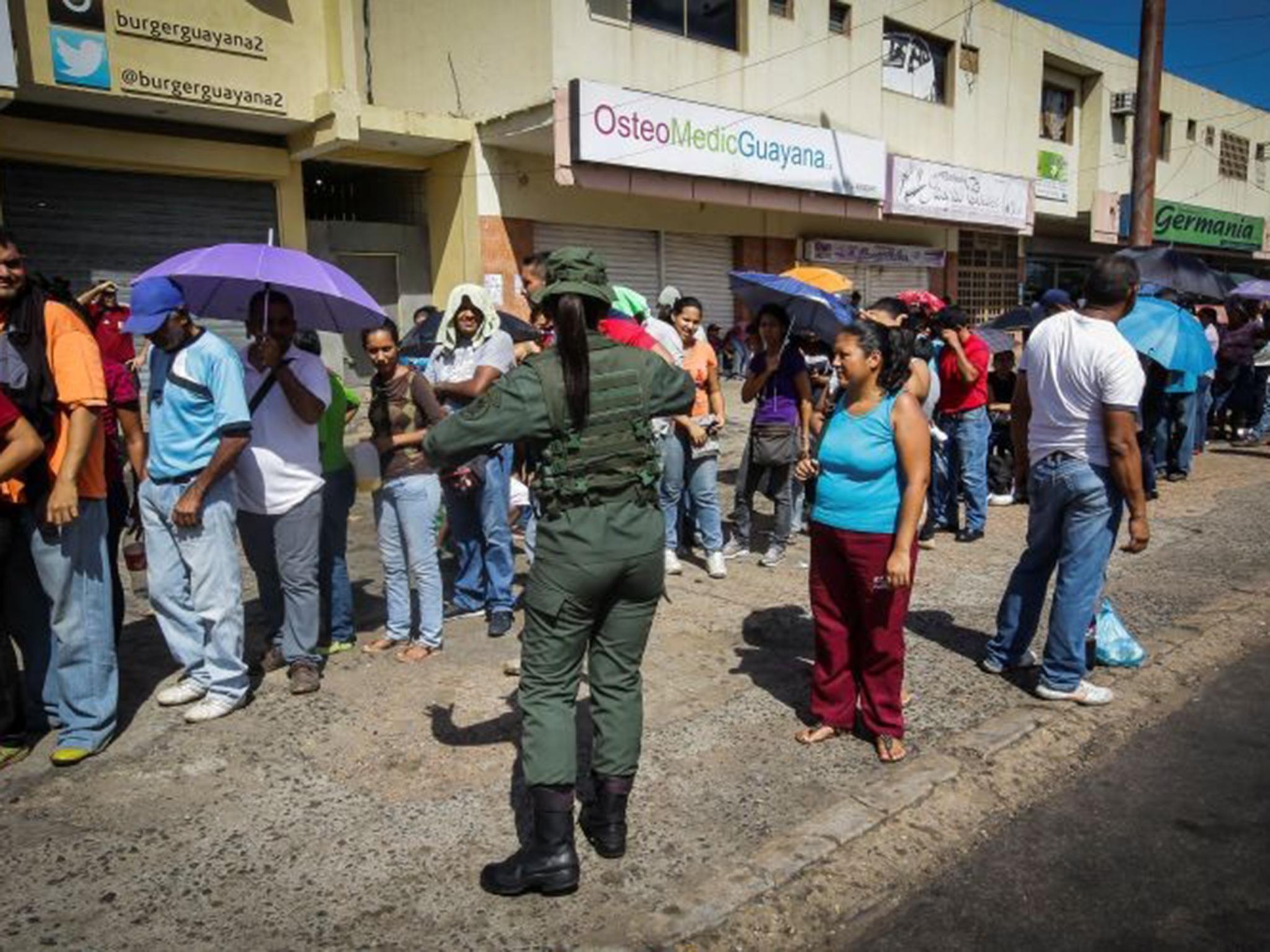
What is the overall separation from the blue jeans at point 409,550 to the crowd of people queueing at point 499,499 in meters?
0.02

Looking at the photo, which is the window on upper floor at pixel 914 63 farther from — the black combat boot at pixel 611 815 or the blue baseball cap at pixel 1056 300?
the black combat boot at pixel 611 815

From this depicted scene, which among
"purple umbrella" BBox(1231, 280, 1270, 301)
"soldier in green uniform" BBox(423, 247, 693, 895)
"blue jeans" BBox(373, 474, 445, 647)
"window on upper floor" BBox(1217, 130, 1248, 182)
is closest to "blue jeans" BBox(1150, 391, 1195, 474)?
"purple umbrella" BBox(1231, 280, 1270, 301)

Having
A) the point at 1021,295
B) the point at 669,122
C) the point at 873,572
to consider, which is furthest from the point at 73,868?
the point at 1021,295

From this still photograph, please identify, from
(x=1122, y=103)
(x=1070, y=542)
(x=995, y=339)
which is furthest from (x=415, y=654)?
(x=1122, y=103)

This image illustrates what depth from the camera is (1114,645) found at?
4586 mm

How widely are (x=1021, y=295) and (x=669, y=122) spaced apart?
15.5 m

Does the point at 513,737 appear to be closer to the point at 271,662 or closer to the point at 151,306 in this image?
the point at 271,662

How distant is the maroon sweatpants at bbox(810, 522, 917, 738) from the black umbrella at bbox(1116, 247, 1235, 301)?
19.4 feet

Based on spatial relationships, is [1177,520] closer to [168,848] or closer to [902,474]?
[902,474]

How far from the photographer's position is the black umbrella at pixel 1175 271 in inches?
320

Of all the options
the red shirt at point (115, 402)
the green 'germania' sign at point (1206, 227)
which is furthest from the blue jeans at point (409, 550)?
the green 'germania' sign at point (1206, 227)

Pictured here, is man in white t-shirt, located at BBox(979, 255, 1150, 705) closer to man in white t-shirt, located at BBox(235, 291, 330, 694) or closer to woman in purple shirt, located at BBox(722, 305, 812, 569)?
woman in purple shirt, located at BBox(722, 305, 812, 569)

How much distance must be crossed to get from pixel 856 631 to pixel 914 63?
18.8 metres

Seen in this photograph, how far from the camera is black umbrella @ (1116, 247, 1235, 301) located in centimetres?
812
